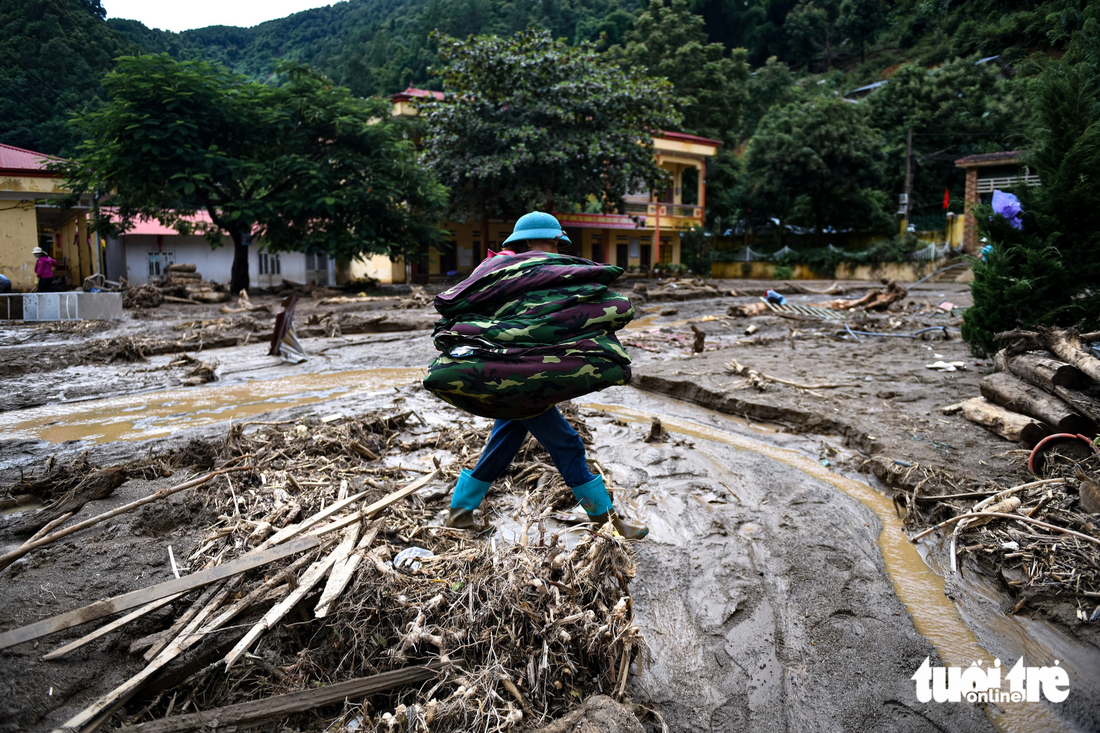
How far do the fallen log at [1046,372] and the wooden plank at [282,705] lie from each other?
5.44 m

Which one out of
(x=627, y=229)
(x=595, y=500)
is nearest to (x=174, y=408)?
(x=595, y=500)

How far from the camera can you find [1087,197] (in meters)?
7.11

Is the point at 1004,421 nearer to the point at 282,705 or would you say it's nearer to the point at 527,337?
the point at 527,337

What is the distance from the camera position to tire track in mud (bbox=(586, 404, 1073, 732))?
102 inches

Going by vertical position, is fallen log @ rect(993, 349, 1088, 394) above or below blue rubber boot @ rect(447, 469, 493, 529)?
above

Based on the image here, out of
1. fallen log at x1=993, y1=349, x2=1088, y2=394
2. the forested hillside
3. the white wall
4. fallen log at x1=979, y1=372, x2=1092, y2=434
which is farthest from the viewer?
the forested hillside

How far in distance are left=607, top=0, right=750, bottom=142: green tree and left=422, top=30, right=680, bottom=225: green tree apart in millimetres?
15923

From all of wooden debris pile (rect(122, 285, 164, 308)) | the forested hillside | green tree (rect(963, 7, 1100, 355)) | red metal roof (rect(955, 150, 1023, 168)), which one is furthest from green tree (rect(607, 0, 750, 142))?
green tree (rect(963, 7, 1100, 355))

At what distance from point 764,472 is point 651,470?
914mm

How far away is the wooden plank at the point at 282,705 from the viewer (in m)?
2.15

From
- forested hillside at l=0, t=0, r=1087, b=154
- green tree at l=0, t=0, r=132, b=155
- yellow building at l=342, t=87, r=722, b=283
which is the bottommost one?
yellow building at l=342, t=87, r=722, b=283

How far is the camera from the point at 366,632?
260 cm

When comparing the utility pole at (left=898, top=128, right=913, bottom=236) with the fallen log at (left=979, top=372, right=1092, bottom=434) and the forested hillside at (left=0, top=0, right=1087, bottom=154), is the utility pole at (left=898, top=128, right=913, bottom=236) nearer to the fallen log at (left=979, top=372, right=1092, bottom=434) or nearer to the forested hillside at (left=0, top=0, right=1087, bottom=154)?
the forested hillside at (left=0, top=0, right=1087, bottom=154)

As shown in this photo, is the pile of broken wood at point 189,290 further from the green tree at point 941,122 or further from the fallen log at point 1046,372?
the green tree at point 941,122
